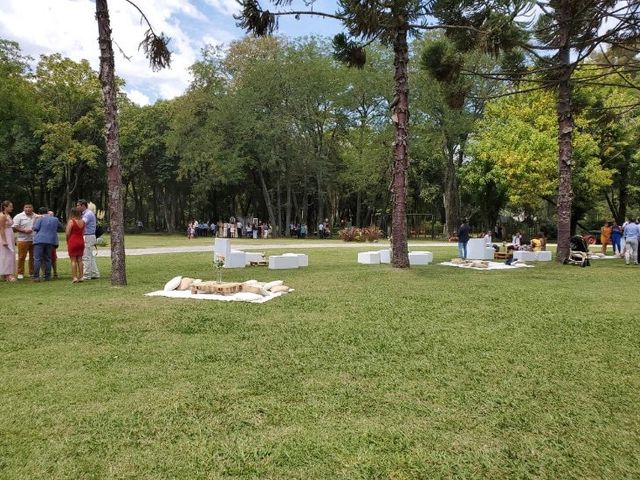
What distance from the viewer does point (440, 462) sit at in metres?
3.00

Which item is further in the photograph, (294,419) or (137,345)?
(137,345)

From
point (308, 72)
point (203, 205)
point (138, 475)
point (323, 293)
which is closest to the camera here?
point (138, 475)

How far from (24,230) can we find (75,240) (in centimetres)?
170

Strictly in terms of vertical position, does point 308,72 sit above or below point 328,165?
above

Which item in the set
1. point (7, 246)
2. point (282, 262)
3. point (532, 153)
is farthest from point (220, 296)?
point (532, 153)

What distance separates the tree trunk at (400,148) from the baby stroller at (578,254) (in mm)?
5851

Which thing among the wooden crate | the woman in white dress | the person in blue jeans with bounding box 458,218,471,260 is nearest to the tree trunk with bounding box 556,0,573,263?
the person in blue jeans with bounding box 458,218,471,260

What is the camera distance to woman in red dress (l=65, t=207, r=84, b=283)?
10383 millimetres

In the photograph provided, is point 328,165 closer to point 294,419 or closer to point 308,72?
point 308,72

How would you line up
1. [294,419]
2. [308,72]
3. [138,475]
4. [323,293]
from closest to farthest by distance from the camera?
[138,475] → [294,419] → [323,293] → [308,72]

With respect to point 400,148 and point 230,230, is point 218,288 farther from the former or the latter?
point 230,230

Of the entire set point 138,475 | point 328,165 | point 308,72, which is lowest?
point 138,475

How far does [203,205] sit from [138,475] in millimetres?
51635

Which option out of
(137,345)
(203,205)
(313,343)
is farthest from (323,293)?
(203,205)
